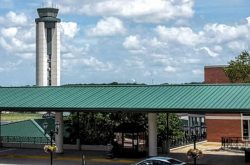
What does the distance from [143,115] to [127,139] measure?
7.60 m

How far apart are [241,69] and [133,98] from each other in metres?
Answer: 15.5

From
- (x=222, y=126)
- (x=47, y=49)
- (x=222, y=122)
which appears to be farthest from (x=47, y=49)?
(x=222, y=126)

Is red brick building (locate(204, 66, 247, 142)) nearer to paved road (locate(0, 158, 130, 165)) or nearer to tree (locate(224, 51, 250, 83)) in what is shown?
tree (locate(224, 51, 250, 83))

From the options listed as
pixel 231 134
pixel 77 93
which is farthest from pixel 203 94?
pixel 231 134

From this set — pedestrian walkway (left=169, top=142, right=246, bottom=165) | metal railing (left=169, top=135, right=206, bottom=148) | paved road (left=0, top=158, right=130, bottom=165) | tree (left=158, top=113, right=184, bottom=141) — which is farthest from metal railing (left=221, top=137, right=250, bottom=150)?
paved road (left=0, top=158, right=130, bottom=165)

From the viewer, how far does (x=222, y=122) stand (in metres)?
57.4

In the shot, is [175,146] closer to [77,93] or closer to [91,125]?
[91,125]

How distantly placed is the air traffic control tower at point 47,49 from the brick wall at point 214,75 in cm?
13588

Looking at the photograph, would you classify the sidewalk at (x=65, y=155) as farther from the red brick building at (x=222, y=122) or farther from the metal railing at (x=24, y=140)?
the red brick building at (x=222, y=122)

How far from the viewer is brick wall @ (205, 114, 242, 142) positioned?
185ft

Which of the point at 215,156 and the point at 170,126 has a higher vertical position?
the point at 170,126

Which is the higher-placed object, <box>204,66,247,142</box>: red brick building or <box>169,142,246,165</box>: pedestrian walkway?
<box>204,66,247,142</box>: red brick building

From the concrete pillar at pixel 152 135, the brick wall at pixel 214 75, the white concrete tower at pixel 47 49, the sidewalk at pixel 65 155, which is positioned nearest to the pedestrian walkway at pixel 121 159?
the sidewalk at pixel 65 155

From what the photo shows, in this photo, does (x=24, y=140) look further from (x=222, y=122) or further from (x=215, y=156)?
(x=222, y=122)
